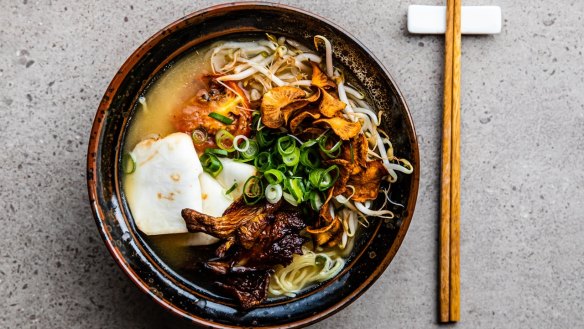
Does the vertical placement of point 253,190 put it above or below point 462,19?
below

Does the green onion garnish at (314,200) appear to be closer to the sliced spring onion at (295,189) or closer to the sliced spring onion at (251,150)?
the sliced spring onion at (295,189)

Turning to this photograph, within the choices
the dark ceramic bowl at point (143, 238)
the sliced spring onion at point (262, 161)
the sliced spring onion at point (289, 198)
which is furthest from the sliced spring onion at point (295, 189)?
the dark ceramic bowl at point (143, 238)

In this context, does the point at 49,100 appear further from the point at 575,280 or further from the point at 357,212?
the point at 575,280

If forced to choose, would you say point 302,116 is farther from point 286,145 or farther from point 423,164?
point 423,164

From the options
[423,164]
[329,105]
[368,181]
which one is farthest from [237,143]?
[423,164]

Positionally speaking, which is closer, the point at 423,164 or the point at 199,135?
the point at 199,135

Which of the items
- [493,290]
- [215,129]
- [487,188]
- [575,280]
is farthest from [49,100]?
[575,280]

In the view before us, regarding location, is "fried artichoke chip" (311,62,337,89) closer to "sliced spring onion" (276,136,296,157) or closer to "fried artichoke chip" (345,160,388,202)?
"sliced spring onion" (276,136,296,157)
